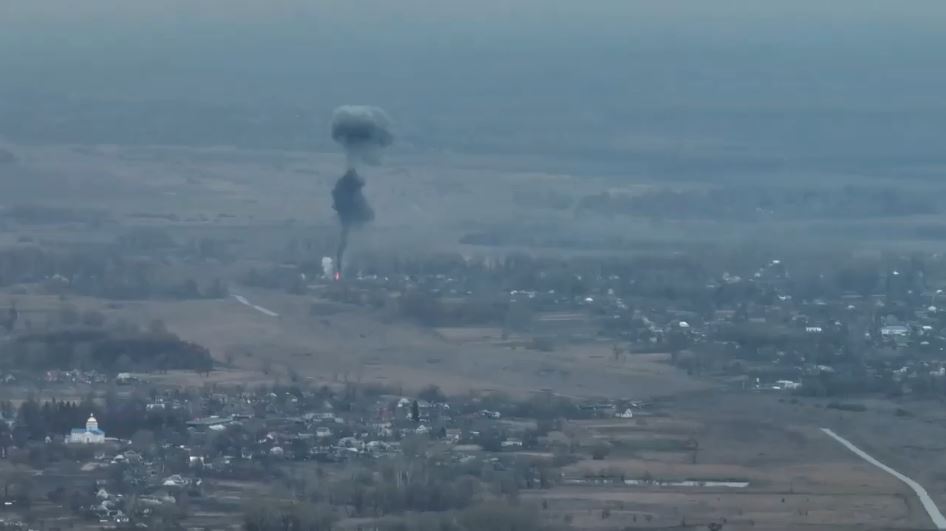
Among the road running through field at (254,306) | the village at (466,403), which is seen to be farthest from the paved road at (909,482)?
the road running through field at (254,306)

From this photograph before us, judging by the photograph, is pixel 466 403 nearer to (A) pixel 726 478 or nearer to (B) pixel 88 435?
(B) pixel 88 435

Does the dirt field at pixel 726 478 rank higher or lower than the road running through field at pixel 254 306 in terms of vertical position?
lower

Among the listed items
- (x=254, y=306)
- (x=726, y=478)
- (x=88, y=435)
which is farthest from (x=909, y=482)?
(x=254, y=306)

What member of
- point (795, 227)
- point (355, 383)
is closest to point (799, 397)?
point (355, 383)

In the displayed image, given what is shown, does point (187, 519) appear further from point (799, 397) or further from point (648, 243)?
point (648, 243)

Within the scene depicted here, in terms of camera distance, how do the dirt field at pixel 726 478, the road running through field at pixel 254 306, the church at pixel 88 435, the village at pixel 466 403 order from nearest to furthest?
the dirt field at pixel 726 478, the village at pixel 466 403, the church at pixel 88 435, the road running through field at pixel 254 306

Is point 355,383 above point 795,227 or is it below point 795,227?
below

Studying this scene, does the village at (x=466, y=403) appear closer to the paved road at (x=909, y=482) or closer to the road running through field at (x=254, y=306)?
the road running through field at (x=254, y=306)
